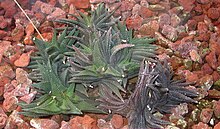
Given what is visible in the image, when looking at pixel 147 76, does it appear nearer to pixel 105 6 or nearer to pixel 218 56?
pixel 218 56

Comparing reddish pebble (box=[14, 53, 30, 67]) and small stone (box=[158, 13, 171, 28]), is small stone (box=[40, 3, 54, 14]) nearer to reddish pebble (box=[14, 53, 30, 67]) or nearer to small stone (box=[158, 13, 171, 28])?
reddish pebble (box=[14, 53, 30, 67])

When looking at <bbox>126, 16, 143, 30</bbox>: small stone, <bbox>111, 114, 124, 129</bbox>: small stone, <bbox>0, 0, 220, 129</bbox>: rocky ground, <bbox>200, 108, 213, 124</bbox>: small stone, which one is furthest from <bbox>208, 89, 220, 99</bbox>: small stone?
<bbox>126, 16, 143, 30</bbox>: small stone

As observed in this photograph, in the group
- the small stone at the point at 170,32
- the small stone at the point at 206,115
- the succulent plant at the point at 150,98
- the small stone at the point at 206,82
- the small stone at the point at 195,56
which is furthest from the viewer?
the small stone at the point at 170,32

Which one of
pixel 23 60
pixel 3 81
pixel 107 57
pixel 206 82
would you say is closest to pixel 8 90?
pixel 3 81

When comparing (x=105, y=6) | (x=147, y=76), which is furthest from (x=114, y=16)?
(x=147, y=76)

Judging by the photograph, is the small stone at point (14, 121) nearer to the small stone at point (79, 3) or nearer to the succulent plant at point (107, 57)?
the succulent plant at point (107, 57)

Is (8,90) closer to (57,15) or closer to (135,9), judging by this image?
(57,15)

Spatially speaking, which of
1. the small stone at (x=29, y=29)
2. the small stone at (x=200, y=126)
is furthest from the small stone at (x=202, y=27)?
the small stone at (x=29, y=29)
